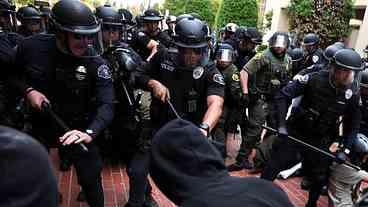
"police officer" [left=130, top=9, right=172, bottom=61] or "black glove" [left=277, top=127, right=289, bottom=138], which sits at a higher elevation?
"police officer" [left=130, top=9, right=172, bottom=61]

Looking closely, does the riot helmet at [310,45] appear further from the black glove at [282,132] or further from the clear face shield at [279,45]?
the black glove at [282,132]

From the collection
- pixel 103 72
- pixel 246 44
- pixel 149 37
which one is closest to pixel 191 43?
pixel 103 72

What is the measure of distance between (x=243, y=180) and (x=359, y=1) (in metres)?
13.3

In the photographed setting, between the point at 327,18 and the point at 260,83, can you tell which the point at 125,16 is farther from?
the point at 327,18

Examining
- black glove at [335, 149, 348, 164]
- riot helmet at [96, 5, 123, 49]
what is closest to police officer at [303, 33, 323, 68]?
black glove at [335, 149, 348, 164]

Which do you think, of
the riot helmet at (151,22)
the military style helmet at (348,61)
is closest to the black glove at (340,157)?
the military style helmet at (348,61)

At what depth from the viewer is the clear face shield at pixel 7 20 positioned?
4539 mm

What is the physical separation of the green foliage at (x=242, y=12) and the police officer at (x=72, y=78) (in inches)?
623

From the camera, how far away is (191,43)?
10.1 feet

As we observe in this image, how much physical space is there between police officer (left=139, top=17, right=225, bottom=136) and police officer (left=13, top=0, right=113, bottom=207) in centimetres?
53

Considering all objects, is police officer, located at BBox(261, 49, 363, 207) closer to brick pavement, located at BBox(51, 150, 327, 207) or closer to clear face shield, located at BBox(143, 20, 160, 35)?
brick pavement, located at BBox(51, 150, 327, 207)

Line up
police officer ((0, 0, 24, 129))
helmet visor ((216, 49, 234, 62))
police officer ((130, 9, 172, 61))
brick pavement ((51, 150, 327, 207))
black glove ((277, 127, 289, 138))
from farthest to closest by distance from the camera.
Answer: police officer ((130, 9, 172, 61)) < helmet visor ((216, 49, 234, 62)) < brick pavement ((51, 150, 327, 207)) < black glove ((277, 127, 289, 138)) < police officer ((0, 0, 24, 129))

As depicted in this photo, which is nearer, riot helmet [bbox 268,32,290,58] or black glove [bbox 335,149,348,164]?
black glove [bbox 335,149,348,164]

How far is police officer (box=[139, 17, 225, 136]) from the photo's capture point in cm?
310
